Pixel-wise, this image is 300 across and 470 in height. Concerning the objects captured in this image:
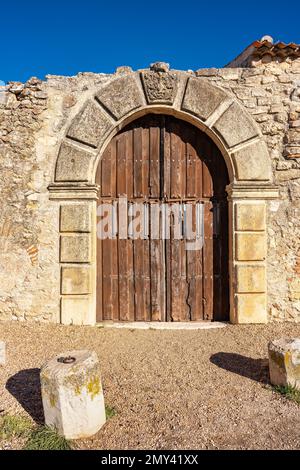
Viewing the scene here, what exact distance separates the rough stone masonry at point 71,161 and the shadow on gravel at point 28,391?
131 cm

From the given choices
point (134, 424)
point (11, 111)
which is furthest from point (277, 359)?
point (11, 111)

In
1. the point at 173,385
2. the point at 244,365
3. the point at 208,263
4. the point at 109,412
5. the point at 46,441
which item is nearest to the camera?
the point at 46,441

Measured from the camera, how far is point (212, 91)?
4184mm

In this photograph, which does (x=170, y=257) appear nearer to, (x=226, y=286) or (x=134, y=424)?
(x=226, y=286)

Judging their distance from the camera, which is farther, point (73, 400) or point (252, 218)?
point (252, 218)

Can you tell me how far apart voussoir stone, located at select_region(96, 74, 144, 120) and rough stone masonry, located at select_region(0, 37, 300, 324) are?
19 millimetres

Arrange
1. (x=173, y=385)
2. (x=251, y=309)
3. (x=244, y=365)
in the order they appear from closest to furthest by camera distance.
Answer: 1. (x=173, y=385)
2. (x=244, y=365)
3. (x=251, y=309)

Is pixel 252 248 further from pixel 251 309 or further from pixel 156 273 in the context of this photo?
pixel 156 273

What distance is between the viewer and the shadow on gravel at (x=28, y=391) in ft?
Answer: 7.55

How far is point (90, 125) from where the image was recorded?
4.20 m

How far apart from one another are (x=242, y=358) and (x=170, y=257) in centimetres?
161

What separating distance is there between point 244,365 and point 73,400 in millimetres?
1706

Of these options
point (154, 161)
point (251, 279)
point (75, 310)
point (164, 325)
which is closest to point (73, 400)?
point (75, 310)

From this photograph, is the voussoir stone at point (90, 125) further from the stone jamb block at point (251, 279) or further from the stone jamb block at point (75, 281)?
the stone jamb block at point (251, 279)
